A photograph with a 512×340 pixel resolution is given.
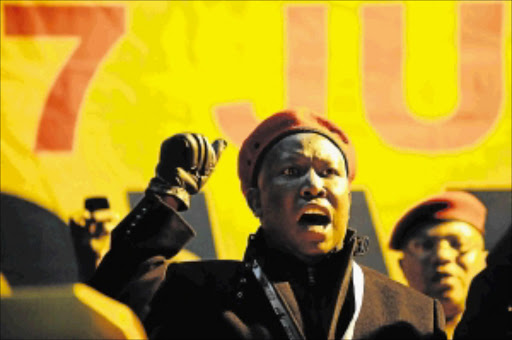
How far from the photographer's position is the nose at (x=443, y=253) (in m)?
2.59

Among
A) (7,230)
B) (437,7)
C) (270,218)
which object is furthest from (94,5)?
(270,218)

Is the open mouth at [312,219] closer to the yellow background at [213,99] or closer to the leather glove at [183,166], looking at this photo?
the leather glove at [183,166]

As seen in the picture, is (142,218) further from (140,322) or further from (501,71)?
(501,71)

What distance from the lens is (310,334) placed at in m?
1.66

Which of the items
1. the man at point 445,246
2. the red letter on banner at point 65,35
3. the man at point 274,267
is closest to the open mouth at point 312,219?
the man at point 274,267

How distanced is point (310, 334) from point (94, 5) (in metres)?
1.51

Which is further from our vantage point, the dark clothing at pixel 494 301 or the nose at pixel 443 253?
the nose at pixel 443 253

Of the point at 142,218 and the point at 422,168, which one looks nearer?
the point at 142,218

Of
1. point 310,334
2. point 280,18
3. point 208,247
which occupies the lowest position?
point 208,247

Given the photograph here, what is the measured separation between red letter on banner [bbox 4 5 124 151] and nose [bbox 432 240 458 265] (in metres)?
1.03

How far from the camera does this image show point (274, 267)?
1727 millimetres

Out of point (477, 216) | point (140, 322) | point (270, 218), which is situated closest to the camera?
point (140, 322)

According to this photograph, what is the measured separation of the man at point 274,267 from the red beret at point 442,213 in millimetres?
897

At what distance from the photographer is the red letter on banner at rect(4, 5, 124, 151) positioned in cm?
281
